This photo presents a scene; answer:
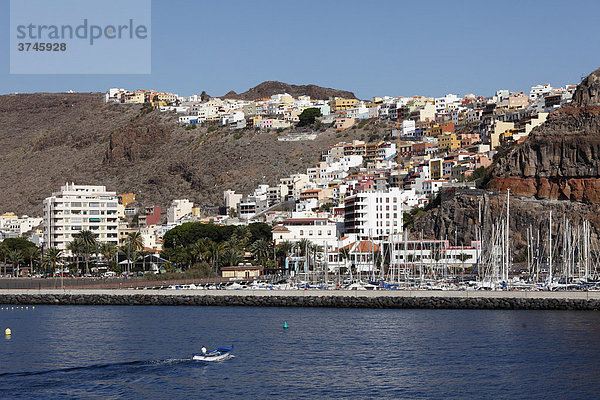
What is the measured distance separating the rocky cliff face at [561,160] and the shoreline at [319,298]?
219 ft

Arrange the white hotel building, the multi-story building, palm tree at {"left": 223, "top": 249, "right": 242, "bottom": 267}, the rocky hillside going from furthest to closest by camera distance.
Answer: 1. the white hotel building
2. the multi-story building
3. the rocky hillside
4. palm tree at {"left": 223, "top": 249, "right": 242, "bottom": 267}

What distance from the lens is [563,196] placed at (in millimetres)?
155000

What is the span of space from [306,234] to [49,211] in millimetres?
47740

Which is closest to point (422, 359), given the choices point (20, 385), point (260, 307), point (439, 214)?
point (20, 385)

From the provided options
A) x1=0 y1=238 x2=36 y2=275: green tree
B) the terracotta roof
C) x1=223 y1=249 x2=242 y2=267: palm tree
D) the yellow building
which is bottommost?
the yellow building

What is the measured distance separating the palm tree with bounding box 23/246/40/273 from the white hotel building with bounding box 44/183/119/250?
10413 mm

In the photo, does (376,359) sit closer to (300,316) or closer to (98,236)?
(300,316)

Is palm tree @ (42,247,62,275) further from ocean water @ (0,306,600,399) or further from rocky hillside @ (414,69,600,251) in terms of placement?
rocky hillside @ (414,69,600,251)

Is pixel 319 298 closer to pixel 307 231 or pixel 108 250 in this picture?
pixel 108 250

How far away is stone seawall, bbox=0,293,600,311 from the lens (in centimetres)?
→ 8850

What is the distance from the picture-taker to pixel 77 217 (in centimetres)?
16562

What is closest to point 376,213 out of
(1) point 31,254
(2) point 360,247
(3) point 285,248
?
(2) point 360,247

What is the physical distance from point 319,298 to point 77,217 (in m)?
82.2

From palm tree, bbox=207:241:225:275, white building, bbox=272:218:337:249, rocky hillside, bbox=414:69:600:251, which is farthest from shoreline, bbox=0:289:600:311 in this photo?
rocky hillside, bbox=414:69:600:251
